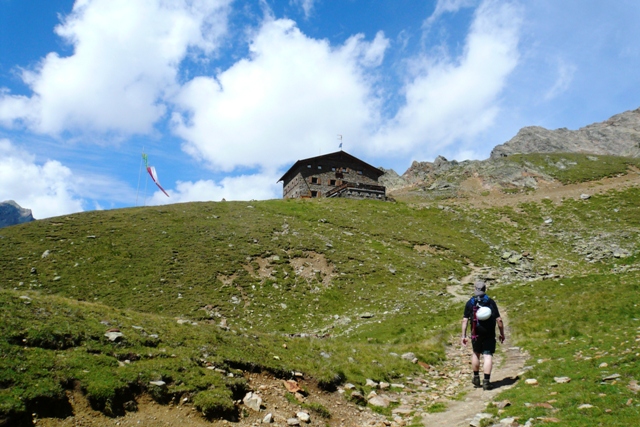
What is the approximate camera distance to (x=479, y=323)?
39.5ft

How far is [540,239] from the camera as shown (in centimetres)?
4612

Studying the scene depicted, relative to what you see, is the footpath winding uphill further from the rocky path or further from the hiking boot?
the hiking boot

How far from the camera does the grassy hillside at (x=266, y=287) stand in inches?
367

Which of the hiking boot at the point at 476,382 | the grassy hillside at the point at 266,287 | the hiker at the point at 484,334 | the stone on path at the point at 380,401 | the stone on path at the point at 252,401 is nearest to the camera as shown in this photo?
the grassy hillside at the point at 266,287

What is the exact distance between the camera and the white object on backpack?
39.0ft

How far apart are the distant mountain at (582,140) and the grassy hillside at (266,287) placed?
116 meters

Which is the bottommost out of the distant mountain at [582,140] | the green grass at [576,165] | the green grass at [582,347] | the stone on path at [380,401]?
the stone on path at [380,401]

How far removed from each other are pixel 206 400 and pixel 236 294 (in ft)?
71.4

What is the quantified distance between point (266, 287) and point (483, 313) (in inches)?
876

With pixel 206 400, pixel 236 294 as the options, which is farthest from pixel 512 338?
pixel 236 294

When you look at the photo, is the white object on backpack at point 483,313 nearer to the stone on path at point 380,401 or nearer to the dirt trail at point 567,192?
the stone on path at point 380,401

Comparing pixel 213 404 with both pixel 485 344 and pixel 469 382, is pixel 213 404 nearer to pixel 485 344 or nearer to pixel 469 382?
pixel 485 344

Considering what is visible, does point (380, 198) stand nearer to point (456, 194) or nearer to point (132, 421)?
point (456, 194)

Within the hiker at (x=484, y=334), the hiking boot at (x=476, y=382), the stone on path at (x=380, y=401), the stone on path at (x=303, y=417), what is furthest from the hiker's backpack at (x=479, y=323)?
the stone on path at (x=303, y=417)
